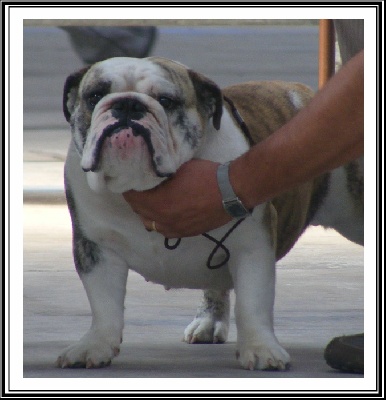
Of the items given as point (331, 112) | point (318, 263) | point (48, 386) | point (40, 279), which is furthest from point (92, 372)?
point (318, 263)

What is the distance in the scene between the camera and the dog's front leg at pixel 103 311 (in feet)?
11.6

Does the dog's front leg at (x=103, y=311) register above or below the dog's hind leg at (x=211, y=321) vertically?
above

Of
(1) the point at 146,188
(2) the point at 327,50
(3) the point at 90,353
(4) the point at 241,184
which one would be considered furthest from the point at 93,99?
(2) the point at 327,50

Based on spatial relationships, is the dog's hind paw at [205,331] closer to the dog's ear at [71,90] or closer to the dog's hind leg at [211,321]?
the dog's hind leg at [211,321]

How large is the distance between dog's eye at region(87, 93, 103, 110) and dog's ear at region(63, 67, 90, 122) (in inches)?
5.1

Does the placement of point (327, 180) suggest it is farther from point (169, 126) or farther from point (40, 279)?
point (40, 279)

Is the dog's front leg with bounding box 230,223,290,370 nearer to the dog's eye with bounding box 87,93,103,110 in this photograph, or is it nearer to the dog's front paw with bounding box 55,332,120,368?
the dog's front paw with bounding box 55,332,120,368

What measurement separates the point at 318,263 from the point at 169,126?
236cm

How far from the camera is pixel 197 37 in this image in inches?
1039

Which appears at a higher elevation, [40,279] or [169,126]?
[169,126]

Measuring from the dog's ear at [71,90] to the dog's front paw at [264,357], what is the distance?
3.14 feet

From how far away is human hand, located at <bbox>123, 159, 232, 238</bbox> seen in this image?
131 inches

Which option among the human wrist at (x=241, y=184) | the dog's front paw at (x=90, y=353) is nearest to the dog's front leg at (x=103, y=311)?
the dog's front paw at (x=90, y=353)

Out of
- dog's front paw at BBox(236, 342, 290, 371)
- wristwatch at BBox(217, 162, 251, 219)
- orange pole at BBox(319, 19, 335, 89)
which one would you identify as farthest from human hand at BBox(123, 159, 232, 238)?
orange pole at BBox(319, 19, 335, 89)
